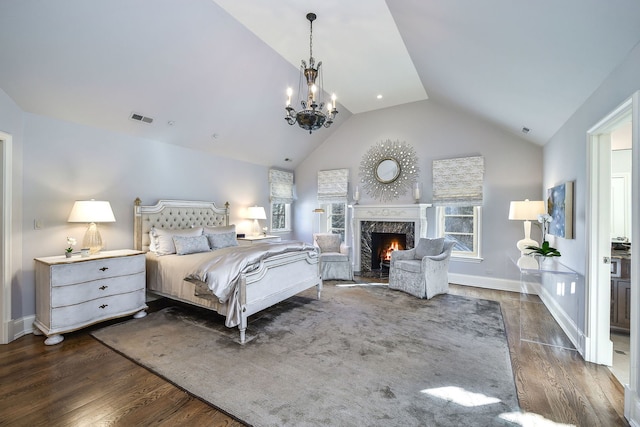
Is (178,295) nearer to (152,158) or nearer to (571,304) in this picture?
(152,158)

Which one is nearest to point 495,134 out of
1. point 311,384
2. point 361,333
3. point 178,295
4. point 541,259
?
point 541,259

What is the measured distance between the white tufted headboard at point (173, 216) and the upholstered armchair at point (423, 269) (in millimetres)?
3527

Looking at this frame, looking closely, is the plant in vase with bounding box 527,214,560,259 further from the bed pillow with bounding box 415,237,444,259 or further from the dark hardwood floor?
the bed pillow with bounding box 415,237,444,259

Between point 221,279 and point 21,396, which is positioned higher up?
point 221,279

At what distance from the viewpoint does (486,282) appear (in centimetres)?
521

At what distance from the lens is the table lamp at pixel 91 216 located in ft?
11.2

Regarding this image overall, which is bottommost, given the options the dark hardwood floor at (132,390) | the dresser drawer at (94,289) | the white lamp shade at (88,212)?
the dark hardwood floor at (132,390)

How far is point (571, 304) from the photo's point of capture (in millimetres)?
3113

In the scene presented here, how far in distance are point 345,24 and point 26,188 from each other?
Answer: 419 centimetres

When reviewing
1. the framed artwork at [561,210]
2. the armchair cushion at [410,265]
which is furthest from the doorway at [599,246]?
the armchair cushion at [410,265]

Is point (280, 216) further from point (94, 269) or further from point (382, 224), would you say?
point (94, 269)

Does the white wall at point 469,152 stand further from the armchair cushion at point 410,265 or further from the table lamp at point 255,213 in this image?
the table lamp at point 255,213

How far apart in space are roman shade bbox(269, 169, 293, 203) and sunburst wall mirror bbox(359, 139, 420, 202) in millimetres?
1950

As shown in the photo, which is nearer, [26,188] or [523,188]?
[26,188]
